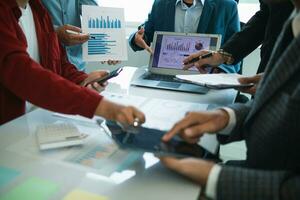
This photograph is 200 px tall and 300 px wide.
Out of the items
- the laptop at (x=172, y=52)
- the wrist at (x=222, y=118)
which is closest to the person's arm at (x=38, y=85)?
the wrist at (x=222, y=118)

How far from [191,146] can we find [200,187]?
0.12 meters

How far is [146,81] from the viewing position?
154cm

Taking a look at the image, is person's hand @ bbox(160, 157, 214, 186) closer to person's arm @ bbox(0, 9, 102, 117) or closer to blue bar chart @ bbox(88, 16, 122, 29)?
person's arm @ bbox(0, 9, 102, 117)

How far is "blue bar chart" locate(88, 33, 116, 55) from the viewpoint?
1548 mm

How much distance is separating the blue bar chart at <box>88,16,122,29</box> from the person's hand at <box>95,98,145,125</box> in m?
0.77

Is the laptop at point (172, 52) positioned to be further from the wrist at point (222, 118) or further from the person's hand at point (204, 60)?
the wrist at point (222, 118)

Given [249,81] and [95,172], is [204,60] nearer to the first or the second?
[249,81]

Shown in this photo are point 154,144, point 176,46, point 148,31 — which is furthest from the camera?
point 148,31

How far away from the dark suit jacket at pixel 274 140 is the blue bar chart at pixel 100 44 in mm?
913

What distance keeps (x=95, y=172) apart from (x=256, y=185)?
381 mm

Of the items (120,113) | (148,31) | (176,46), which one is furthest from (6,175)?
(148,31)

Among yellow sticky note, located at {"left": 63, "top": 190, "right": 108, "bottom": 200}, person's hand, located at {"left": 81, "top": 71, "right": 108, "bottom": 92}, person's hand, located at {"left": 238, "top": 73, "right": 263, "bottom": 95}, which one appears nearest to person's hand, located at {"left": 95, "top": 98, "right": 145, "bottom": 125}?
yellow sticky note, located at {"left": 63, "top": 190, "right": 108, "bottom": 200}

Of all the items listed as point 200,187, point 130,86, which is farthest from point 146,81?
point 200,187

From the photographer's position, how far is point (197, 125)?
854 millimetres
